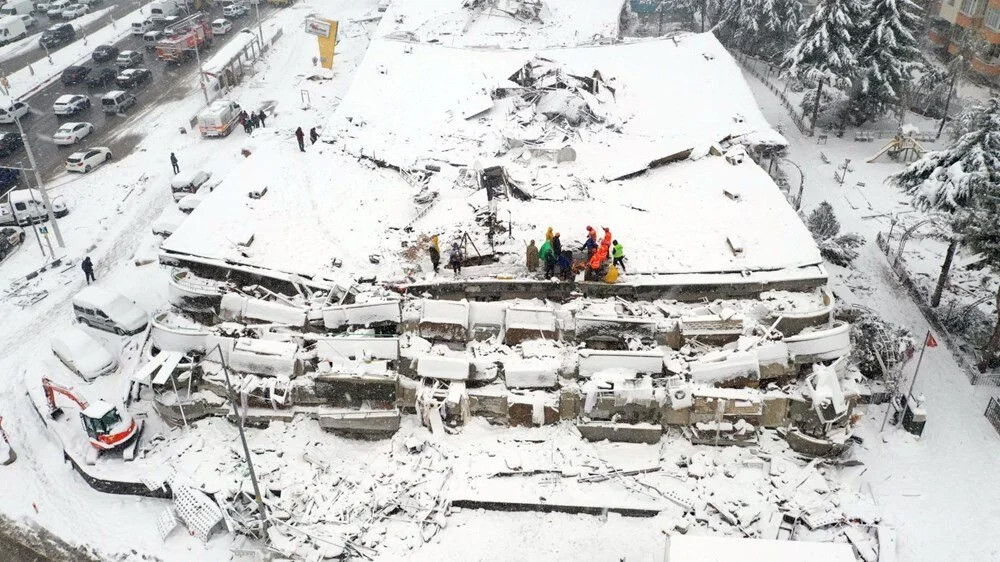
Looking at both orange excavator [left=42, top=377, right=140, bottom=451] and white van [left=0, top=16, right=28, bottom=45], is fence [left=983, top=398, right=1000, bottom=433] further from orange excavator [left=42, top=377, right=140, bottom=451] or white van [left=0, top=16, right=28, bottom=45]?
white van [left=0, top=16, right=28, bottom=45]

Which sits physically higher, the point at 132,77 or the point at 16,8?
the point at 16,8

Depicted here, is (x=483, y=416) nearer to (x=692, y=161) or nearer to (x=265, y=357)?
(x=265, y=357)

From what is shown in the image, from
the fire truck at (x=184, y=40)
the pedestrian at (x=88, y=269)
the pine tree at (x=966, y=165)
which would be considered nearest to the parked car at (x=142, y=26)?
the fire truck at (x=184, y=40)

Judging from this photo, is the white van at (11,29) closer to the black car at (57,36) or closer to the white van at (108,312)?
the black car at (57,36)

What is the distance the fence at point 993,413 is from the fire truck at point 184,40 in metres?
42.7

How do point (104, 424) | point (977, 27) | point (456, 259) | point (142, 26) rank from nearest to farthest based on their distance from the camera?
point (104, 424), point (456, 259), point (977, 27), point (142, 26)

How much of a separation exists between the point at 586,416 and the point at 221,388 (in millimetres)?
9678

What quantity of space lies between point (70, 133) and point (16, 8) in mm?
23152

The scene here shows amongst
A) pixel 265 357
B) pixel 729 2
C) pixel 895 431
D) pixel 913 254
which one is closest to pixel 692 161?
pixel 913 254

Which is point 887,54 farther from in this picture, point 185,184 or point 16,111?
point 16,111

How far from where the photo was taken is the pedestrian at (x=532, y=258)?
20.5 metres

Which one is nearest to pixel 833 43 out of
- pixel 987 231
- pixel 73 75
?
pixel 987 231

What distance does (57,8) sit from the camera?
171ft

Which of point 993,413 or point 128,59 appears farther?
point 128,59
